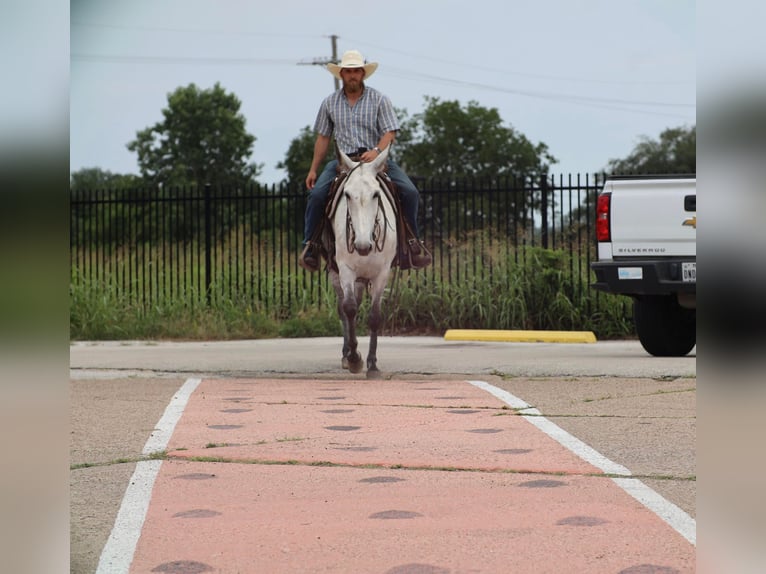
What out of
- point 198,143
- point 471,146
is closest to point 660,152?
point 471,146

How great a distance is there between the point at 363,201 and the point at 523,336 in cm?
730

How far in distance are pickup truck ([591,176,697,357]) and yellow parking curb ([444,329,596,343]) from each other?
14.1 feet

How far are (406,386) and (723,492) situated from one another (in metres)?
8.31

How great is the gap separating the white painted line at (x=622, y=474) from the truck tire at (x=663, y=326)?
459 centimetres

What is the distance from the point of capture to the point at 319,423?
290 inches

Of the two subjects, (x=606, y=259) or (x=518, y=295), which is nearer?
(x=606, y=259)

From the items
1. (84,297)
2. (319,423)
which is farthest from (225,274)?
(319,423)

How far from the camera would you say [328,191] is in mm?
10805

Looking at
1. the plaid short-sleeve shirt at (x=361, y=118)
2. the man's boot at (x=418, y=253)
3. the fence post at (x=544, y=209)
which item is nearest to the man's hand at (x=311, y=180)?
the plaid short-sleeve shirt at (x=361, y=118)

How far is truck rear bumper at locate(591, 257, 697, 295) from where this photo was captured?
459 inches

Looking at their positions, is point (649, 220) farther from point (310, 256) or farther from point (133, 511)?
point (133, 511)

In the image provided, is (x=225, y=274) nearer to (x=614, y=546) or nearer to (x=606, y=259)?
(x=606, y=259)

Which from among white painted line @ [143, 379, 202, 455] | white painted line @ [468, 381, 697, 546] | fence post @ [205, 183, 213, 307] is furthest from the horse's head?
fence post @ [205, 183, 213, 307]

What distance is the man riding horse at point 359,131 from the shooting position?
1077 cm
